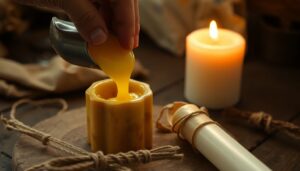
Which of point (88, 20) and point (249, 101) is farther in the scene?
point (249, 101)

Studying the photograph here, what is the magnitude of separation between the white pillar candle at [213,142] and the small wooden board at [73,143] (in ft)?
0.06

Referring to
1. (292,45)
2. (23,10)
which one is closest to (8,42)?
(23,10)

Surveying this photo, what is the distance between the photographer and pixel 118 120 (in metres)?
0.67

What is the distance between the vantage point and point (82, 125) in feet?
2.59

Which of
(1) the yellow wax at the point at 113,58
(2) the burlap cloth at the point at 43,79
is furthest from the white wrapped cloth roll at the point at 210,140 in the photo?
(2) the burlap cloth at the point at 43,79

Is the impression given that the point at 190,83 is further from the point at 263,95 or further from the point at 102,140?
the point at 102,140

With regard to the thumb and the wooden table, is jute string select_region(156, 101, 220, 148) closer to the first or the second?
the wooden table

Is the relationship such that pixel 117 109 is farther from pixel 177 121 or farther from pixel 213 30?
pixel 213 30

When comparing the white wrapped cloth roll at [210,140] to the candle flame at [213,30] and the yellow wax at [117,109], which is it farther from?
the candle flame at [213,30]

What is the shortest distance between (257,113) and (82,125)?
296 millimetres

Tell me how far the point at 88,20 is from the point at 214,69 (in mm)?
325

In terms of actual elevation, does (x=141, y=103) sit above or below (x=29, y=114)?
above

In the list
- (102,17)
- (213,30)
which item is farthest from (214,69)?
(102,17)

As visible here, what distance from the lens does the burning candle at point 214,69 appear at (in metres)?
0.88
